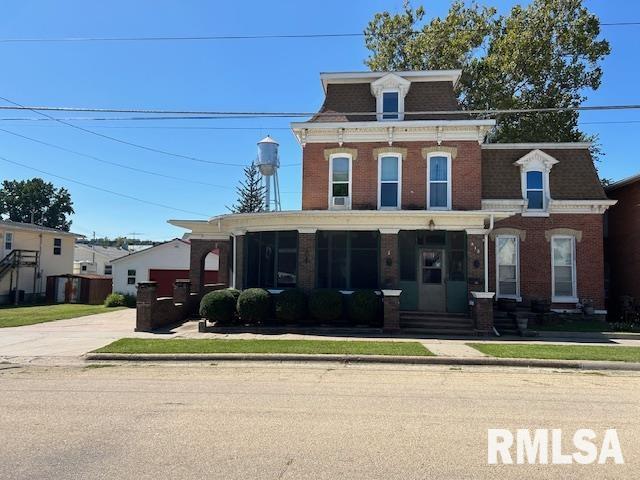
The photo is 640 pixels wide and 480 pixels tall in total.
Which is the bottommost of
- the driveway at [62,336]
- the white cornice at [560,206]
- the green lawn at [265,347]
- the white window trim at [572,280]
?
the driveway at [62,336]

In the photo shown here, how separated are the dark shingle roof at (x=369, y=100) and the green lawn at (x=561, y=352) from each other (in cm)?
1024

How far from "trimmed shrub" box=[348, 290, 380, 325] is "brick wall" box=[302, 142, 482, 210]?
4.59m

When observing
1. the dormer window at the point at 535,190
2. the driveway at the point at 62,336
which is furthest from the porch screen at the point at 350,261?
the dormer window at the point at 535,190

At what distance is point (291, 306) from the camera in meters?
16.0

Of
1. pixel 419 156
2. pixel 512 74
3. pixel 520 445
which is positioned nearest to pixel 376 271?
pixel 419 156

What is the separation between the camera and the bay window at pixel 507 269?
19.6m

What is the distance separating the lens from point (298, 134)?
787 inches

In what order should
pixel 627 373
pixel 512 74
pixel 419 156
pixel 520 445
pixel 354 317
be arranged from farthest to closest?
pixel 512 74 < pixel 419 156 < pixel 354 317 < pixel 627 373 < pixel 520 445

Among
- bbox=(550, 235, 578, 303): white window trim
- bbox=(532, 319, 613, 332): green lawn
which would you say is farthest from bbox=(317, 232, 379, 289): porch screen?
bbox=(550, 235, 578, 303): white window trim

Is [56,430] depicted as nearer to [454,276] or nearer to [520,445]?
[520,445]

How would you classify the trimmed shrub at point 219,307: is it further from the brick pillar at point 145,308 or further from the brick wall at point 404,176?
the brick wall at point 404,176

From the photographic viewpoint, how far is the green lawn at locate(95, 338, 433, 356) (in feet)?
38.8

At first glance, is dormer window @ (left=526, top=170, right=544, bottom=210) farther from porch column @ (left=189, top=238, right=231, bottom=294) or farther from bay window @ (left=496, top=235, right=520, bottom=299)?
porch column @ (left=189, top=238, right=231, bottom=294)

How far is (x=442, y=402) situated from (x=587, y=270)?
1493 centimetres
